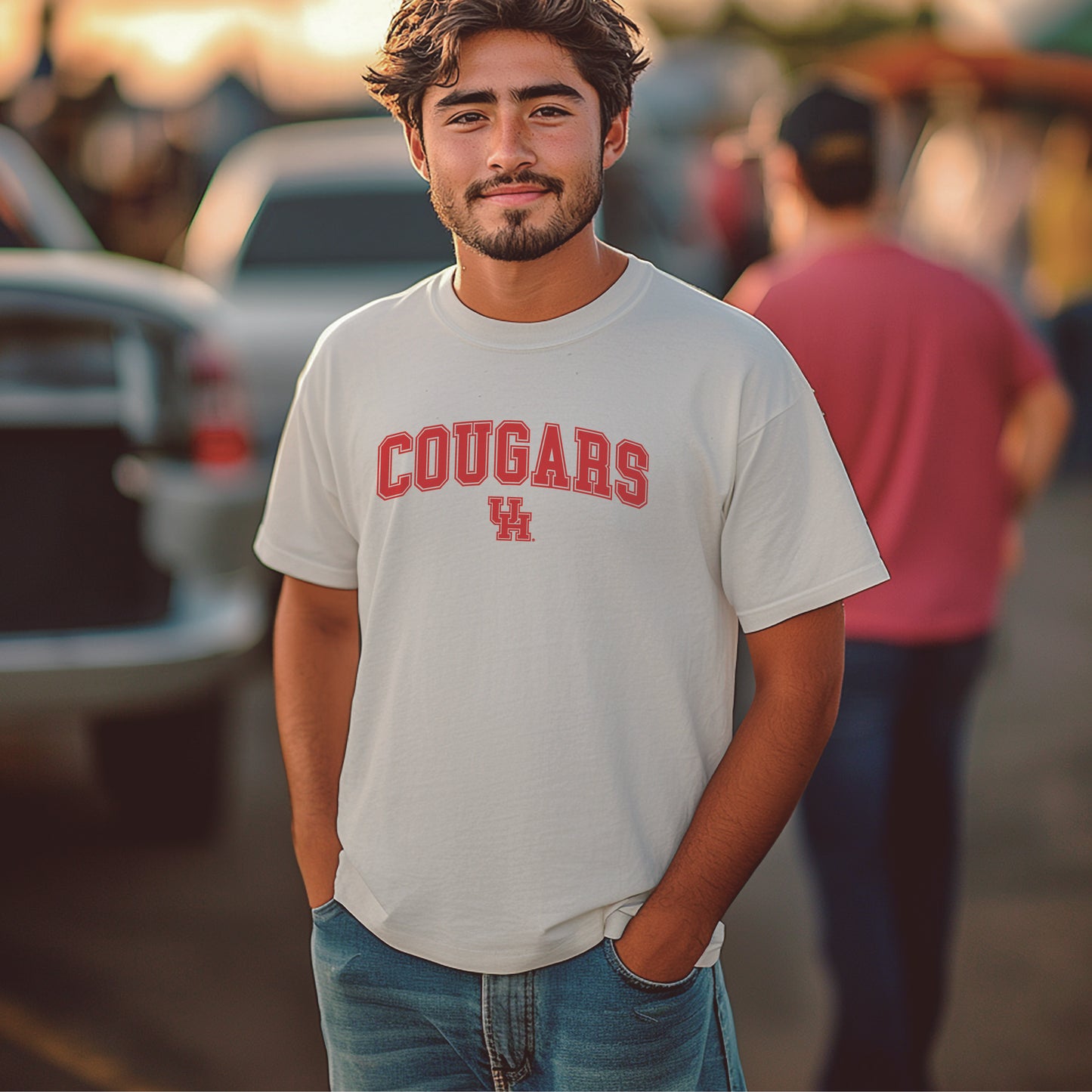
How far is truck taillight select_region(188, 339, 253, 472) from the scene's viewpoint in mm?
4359

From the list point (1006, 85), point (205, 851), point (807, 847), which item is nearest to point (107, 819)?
point (205, 851)

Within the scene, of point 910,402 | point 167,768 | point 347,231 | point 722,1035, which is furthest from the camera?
point 347,231

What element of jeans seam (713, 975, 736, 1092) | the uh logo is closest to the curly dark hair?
the uh logo

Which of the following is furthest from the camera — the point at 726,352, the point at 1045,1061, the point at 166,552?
the point at 166,552

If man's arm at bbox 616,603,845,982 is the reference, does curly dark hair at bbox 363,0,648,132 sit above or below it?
above

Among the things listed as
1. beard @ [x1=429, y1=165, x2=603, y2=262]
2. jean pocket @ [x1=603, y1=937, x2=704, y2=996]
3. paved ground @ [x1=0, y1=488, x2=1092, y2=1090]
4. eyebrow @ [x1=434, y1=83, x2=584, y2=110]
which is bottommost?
paved ground @ [x1=0, y1=488, x2=1092, y2=1090]

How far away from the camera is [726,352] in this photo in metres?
1.80

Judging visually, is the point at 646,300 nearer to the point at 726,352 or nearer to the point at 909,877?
the point at 726,352

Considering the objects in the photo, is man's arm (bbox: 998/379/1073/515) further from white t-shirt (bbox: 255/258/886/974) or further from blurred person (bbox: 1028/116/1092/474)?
blurred person (bbox: 1028/116/1092/474)

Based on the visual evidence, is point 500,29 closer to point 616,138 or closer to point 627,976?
point 616,138

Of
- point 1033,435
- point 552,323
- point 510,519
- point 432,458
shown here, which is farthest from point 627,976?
A: point 1033,435

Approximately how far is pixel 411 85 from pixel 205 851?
135 inches

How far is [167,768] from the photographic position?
15.9 ft

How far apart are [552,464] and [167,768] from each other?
3.36 metres
